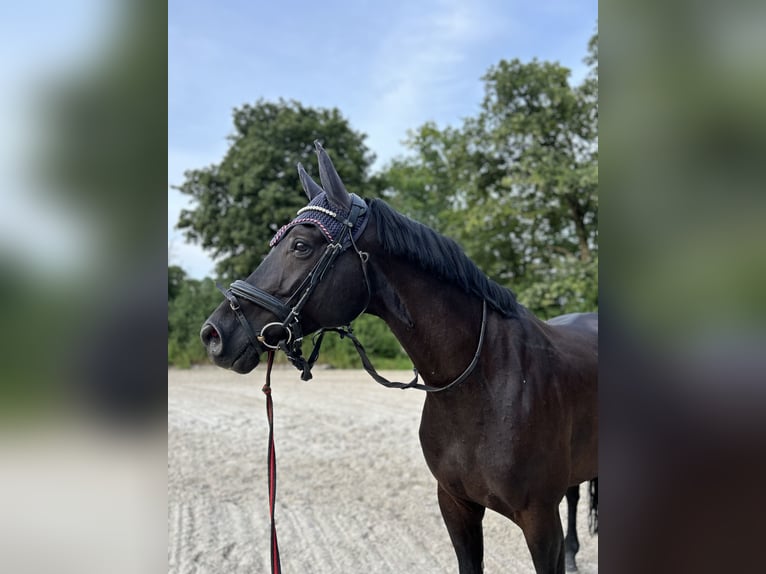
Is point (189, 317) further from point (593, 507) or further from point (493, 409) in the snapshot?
point (493, 409)

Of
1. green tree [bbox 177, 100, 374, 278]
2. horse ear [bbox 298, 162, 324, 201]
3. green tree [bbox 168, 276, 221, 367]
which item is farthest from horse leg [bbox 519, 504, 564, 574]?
green tree [bbox 177, 100, 374, 278]

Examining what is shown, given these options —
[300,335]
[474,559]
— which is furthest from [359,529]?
[300,335]

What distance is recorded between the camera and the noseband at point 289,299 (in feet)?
6.04

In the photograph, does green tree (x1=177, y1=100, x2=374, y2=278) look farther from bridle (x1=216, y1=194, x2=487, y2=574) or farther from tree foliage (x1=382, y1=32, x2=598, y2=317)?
bridle (x1=216, y1=194, x2=487, y2=574)

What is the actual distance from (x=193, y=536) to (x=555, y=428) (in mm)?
3011

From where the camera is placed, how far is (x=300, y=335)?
1.89 m

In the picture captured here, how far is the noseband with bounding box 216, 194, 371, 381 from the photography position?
6.04ft

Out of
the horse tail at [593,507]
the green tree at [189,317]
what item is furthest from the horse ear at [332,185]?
the green tree at [189,317]

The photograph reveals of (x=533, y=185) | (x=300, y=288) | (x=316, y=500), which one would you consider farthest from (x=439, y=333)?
(x=533, y=185)

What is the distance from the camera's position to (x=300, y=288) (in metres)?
1.87

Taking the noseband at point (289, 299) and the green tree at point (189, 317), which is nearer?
the noseband at point (289, 299)

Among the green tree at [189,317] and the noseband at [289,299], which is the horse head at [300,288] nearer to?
the noseband at [289,299]

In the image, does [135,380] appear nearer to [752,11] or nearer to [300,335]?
[752,11]

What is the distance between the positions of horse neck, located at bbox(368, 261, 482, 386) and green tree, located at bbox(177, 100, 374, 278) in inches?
712
